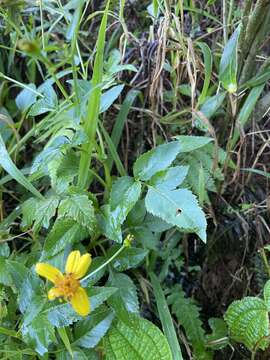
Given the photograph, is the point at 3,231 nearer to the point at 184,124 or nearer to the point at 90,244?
the point at 90,244

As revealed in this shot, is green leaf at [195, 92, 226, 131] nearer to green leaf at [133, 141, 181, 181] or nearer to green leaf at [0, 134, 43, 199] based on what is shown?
green leaf at [133, 141, 181, 181]

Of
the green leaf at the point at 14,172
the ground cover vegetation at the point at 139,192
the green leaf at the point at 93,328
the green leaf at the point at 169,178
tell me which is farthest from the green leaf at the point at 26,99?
the green leaf at the point at 93,328

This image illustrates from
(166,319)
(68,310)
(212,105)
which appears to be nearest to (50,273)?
(68,310)

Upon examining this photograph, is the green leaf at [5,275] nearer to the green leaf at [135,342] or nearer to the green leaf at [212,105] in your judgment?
the green leaf at [135,342]

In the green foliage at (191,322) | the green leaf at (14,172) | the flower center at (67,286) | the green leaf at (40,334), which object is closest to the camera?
the flower center at (67,286)

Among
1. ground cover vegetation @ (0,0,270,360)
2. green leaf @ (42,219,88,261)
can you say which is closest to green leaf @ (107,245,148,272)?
ground cover vegetation @ (0,0,270,360)

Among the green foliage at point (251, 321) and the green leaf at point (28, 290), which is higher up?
the green leaf at point (28, 290)
